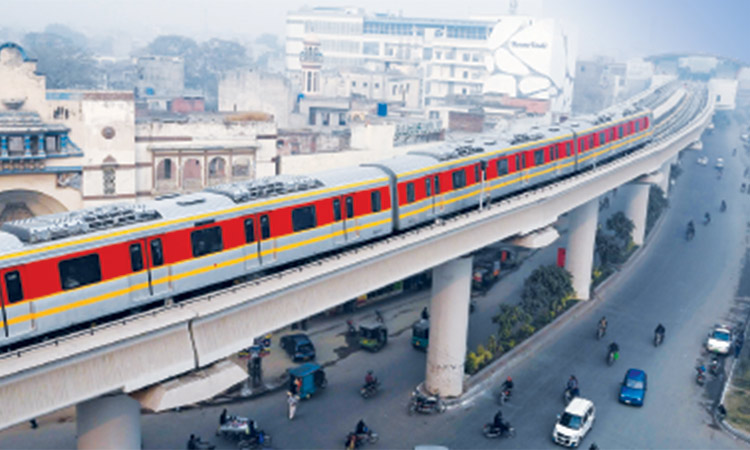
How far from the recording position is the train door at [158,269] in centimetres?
2011

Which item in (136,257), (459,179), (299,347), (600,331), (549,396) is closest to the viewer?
(136,257)

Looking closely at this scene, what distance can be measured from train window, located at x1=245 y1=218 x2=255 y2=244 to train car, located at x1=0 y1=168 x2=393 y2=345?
3 centimetres

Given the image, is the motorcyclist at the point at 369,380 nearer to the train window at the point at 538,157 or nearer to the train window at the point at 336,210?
the train window at the point at 336,210

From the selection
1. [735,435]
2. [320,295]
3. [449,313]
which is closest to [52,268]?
[320,295]

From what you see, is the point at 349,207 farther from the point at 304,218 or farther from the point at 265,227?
the point at 265,227

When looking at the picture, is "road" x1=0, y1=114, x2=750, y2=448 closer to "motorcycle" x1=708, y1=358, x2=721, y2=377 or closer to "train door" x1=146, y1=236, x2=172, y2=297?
"motorcycle" x1=708, y1=358, x2=721, y2=377

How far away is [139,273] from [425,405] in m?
16.2

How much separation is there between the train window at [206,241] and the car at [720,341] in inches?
1188

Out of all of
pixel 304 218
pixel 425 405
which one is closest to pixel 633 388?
pixel 425 405

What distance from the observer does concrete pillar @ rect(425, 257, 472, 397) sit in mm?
32469

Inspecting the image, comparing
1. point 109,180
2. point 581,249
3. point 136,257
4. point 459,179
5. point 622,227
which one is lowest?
point 622,227

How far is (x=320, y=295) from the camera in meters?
23.8

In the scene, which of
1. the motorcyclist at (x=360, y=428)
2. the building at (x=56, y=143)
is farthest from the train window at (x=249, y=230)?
the building at (x=56, y=143)

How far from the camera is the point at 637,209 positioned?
206 feet
